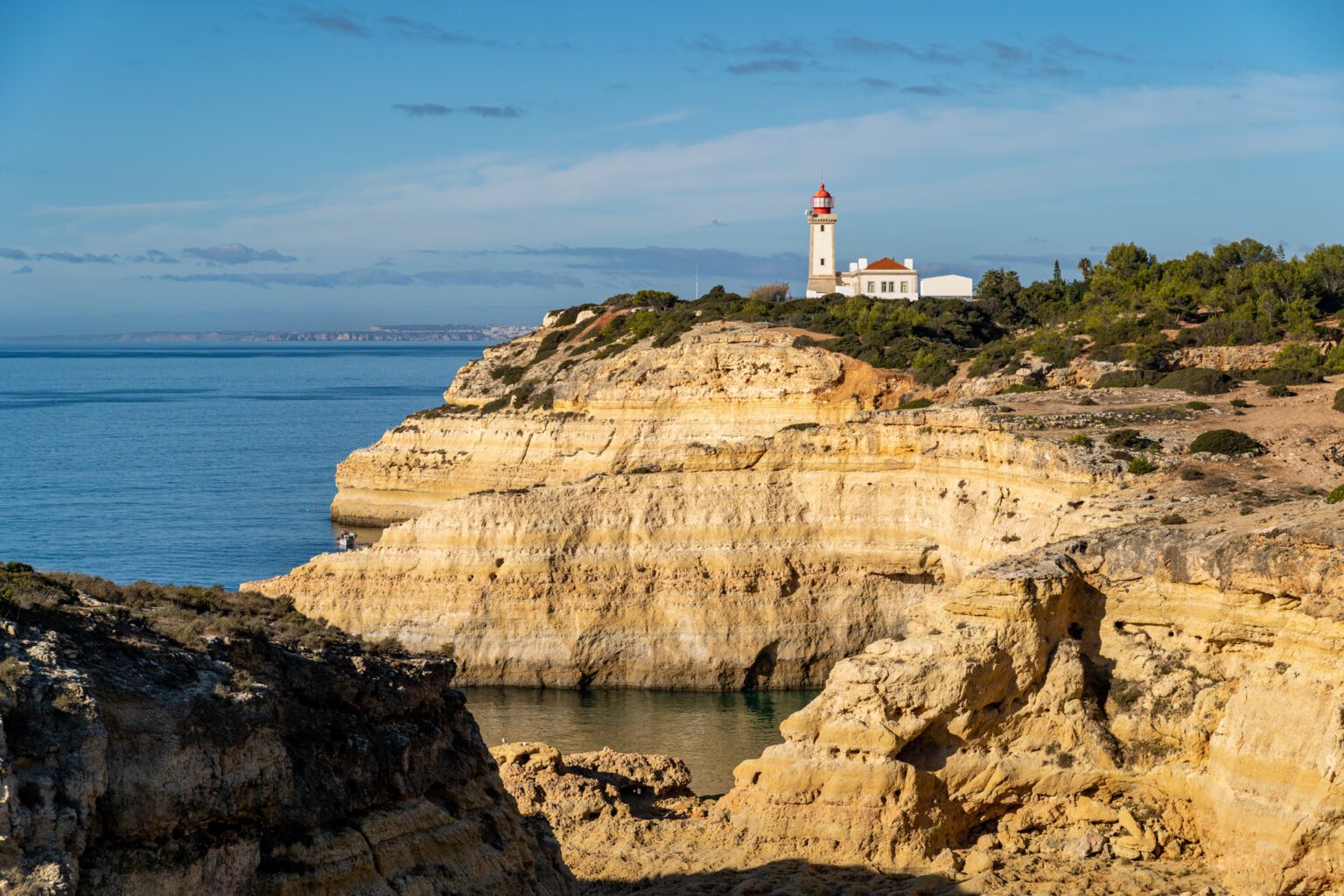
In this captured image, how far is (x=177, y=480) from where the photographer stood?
84875 millimetres

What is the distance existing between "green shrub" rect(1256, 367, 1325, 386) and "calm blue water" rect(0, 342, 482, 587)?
33.1 m

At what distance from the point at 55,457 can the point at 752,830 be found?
270 feet

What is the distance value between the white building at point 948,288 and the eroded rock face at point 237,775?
249ft

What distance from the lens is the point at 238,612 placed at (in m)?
15.6

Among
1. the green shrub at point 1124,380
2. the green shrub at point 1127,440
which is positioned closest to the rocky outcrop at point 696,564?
the green shrub at point 1127,440

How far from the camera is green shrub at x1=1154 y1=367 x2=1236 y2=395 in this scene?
148 ft

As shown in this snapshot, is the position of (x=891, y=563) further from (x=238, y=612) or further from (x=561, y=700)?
(x=238, y=612)

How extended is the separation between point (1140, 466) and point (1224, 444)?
2.89 m

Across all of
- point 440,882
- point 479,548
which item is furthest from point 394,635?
point 440,882

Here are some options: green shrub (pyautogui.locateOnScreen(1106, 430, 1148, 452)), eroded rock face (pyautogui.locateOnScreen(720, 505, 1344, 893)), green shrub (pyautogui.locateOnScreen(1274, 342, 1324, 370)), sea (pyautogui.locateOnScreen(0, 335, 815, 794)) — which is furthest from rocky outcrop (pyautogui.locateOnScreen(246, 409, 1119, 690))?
green shrub (pyautogui.locateOnScreen(1274, 342, 1324, 370))

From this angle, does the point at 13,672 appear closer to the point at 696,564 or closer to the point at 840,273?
the point at 696,564

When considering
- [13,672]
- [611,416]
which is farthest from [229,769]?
[611,416]

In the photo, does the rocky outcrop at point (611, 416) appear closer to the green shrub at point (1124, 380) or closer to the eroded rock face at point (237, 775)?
the green shrub at point (1124, 380)

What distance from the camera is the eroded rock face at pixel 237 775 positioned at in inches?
424
